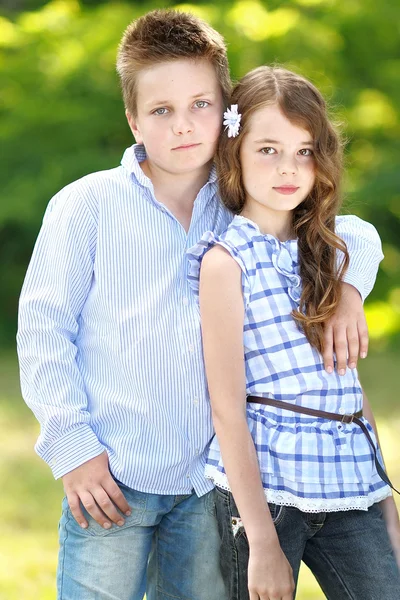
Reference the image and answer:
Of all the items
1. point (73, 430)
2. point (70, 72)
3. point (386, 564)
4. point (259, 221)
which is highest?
point (70, 72)

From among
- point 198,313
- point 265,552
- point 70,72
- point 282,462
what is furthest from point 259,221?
point 70,72

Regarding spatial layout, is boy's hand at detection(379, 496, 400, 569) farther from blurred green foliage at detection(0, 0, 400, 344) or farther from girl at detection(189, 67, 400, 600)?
blurred green foliage at detection(0, 0, 400, 344)

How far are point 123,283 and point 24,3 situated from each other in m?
8.51

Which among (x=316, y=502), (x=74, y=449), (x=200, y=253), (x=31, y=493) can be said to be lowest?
(x=31, y=493)

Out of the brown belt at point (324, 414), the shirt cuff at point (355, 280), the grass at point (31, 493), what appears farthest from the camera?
the grass at point (31, 493)

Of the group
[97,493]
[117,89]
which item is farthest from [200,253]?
[117,89]

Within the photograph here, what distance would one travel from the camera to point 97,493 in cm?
191

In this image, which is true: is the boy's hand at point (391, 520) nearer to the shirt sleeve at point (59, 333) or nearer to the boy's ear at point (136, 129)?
the shirt sleeve at point (59, 333)

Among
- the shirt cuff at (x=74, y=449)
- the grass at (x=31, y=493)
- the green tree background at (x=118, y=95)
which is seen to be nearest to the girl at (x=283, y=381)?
the shirt cuff at (x=74, y=449)

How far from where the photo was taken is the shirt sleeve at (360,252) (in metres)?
2.09

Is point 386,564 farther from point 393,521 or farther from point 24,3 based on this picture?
point 24,3

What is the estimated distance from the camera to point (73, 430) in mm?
1912

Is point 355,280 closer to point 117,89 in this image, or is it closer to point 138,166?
point 138,166

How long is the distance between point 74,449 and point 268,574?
476mm
